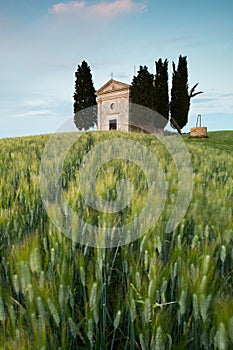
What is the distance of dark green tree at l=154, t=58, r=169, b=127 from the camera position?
23.0 m

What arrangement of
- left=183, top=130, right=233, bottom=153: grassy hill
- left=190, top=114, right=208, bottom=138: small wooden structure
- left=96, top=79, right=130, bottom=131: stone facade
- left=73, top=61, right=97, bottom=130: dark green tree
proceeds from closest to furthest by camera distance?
left=183, top=130, right=233, bottom=153: grassy hill
left=190, top=114, right=208, bottom=138: small wooden structure
left=73, top=61, right=97, bottom=130: dark green tree
left=96, top=79, right=130, bottom=131: stone facade

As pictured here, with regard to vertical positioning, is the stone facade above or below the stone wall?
above

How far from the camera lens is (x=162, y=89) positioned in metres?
23.4

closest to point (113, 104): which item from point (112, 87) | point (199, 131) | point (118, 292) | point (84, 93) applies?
point (112, 87)

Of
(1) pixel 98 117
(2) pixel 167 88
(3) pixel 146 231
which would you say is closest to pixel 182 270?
(3) pixel 146 231

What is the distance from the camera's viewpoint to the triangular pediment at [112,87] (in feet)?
94.9

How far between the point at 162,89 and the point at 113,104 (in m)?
7.31

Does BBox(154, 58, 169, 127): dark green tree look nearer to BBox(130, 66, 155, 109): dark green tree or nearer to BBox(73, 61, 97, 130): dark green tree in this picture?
BBox(130, 66, 155, 109): dark green tree

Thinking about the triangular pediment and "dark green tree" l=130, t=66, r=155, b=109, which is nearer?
"dark green tree" l=130, t=66, r=155, b=109

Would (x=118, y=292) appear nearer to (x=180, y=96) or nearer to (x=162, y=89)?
(x=162, y=89)

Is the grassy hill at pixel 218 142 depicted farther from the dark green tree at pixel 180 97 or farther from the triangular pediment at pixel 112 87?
the triangular pediment at pixel 112 87

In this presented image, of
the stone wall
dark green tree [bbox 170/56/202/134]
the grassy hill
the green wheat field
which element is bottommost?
the green wheat field

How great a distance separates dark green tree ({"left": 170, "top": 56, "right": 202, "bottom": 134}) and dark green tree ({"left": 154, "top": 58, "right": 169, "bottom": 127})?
42.3 inches

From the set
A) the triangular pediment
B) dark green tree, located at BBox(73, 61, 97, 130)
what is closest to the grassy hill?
dark green tree, located at BBox(73, 61, 97, 130)
